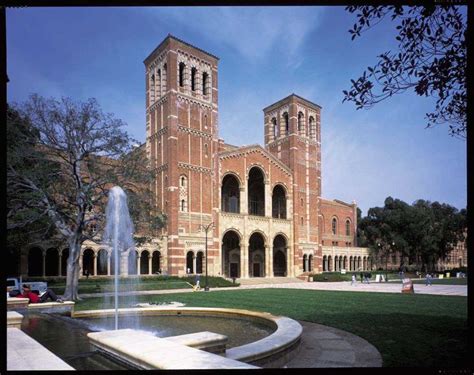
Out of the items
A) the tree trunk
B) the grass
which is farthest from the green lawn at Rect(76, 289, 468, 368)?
the grass

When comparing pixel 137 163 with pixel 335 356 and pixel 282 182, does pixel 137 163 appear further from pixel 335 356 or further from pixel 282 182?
pixel 282 182

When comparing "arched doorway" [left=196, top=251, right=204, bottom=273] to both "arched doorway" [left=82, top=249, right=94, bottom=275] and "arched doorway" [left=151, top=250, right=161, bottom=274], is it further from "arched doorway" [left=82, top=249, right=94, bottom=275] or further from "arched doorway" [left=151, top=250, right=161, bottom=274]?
"arched doorway" [left=82, top=249, right=94, bottom=275]

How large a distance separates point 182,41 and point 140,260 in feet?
71.2

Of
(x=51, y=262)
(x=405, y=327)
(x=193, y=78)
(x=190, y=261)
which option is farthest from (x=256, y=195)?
(x=405, y=327)

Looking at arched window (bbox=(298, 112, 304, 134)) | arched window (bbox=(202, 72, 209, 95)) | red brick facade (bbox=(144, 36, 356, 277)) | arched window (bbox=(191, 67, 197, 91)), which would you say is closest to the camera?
red brick facade (bbox=(144, 36, 356, 277))

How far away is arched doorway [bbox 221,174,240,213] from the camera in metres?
47.6

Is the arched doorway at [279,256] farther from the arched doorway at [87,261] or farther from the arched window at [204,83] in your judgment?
the arched doorway at [87,261]

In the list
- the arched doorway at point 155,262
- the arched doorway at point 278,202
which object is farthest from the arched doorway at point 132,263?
the arched doorway at point 278,202

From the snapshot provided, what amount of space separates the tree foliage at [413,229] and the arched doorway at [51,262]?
44522 mm

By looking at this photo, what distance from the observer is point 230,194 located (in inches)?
1898

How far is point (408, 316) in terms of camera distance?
1286cm

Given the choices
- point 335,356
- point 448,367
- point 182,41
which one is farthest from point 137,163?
point 182,41

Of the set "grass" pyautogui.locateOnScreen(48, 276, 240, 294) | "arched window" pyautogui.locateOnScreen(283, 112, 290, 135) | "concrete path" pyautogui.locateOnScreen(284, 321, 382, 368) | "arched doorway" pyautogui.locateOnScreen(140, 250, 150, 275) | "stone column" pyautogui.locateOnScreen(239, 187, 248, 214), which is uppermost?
"arched window" pyautogui.locateOnScreen(283, 112, 290, 135)

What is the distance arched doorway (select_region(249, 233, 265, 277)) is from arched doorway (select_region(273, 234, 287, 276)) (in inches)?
89.8
